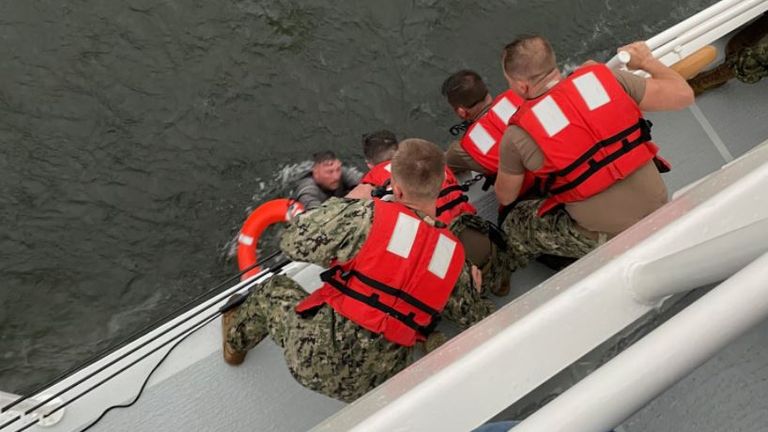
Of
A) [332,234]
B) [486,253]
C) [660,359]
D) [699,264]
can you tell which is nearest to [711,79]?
[486,253]

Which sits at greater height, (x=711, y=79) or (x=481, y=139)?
(x=481, y=139)

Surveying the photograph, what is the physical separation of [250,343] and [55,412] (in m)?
0.76

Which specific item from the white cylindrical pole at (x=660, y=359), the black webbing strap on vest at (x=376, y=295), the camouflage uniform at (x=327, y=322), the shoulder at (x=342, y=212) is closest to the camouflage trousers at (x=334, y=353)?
the camouflage uniform at (x=327, y=322)

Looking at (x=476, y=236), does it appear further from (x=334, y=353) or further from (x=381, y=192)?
(x=334, y=353)

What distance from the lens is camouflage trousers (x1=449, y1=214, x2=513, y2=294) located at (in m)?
2.95

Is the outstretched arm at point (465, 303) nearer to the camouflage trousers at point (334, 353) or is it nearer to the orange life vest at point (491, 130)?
the camouflage trousers at point (334, 353)

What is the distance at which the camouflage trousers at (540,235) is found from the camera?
9.39ft

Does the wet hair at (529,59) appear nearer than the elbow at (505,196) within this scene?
Yes

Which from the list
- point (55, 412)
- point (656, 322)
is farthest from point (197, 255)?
point (656, 322)

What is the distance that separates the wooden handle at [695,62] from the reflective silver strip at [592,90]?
98cm

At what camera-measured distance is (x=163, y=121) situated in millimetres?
4828

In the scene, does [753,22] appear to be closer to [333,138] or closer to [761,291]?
[333,138]

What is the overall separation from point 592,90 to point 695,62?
1132mm

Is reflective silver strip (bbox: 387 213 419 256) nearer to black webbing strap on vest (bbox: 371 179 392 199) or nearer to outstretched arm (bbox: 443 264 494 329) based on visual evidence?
outstretched arm (bbox: 443 264 494 329)
